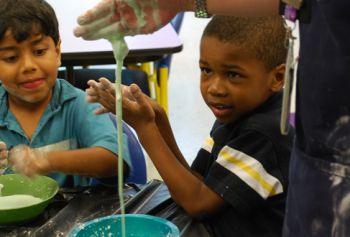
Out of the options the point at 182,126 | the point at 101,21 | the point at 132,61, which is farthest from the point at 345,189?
the point at 182,126

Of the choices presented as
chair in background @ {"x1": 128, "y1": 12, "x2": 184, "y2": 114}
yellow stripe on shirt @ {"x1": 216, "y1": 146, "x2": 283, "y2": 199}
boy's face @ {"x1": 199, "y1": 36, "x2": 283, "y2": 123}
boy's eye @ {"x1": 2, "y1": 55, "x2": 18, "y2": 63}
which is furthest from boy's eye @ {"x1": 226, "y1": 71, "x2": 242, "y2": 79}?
chair in background @ {"x1": 128, "y1": 12, "x2": 184, "y2": 114}

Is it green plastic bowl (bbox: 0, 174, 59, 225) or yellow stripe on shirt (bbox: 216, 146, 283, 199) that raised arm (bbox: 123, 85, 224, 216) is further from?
green plastic bowl (bbox: 0, 174, 59, 225)

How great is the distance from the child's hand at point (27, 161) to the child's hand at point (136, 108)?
247 millimetres

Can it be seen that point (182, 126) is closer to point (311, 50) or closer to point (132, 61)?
point (132, 61)

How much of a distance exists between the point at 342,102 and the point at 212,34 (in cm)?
61

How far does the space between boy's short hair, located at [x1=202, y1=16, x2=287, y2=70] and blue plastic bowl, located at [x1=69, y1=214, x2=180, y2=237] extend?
0.45 m

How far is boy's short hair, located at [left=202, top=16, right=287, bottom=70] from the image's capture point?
1.20 m

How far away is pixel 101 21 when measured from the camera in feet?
2.84

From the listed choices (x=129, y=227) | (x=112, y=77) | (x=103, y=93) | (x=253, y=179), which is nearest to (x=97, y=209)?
(x=129, y=227)

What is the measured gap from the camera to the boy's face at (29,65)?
55.9 inches

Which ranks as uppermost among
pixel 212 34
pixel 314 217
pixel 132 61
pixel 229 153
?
pixel 212 34

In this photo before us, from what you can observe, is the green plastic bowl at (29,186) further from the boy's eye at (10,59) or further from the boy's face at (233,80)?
the boy's face at (233,80)

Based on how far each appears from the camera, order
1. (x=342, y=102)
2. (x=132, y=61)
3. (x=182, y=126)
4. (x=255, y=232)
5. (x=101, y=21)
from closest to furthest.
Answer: (x=342, y=102), (x=101, y=21), (x=255, y=232), (x=132, y=61), (x=182, y=126)

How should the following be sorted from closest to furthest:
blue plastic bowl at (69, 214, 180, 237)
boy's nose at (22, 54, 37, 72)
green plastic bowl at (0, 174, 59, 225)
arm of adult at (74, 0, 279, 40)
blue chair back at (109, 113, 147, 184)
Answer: arm of adult at (74, 0, 279, 40) < blue plastic bowl at (69, 214, 180, 237) < green plastic bowl at (0, 174, 59, 225) < boy's nose at (22, 54, 37, 72) < blue chair back at (109, 113, 147, 184)
